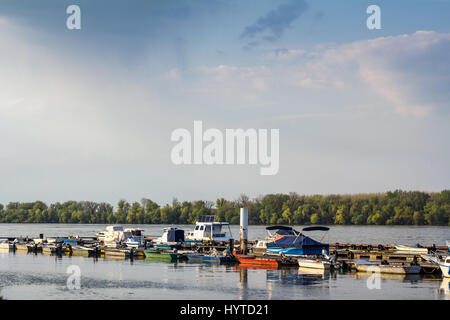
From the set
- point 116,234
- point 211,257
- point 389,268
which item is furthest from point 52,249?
point 389,268

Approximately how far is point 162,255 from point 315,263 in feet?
79.7

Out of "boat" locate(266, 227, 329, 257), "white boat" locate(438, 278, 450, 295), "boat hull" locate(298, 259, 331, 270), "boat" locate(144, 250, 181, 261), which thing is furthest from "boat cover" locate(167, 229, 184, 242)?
"white boat" locate(438, 278, 450, 295)

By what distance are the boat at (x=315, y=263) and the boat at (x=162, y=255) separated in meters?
19.0

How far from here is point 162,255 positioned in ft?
267

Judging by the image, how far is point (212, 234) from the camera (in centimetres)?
10056

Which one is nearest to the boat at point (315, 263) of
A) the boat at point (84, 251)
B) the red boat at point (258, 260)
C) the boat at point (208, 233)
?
the red boat at point (258, 260)

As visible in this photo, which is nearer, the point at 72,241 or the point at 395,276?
the point at 395,276

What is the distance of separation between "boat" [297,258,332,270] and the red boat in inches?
108

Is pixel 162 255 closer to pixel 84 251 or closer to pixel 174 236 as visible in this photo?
pixel 84 251

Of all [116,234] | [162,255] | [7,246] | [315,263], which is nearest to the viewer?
[315,263]

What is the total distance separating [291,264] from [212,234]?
109 feet
